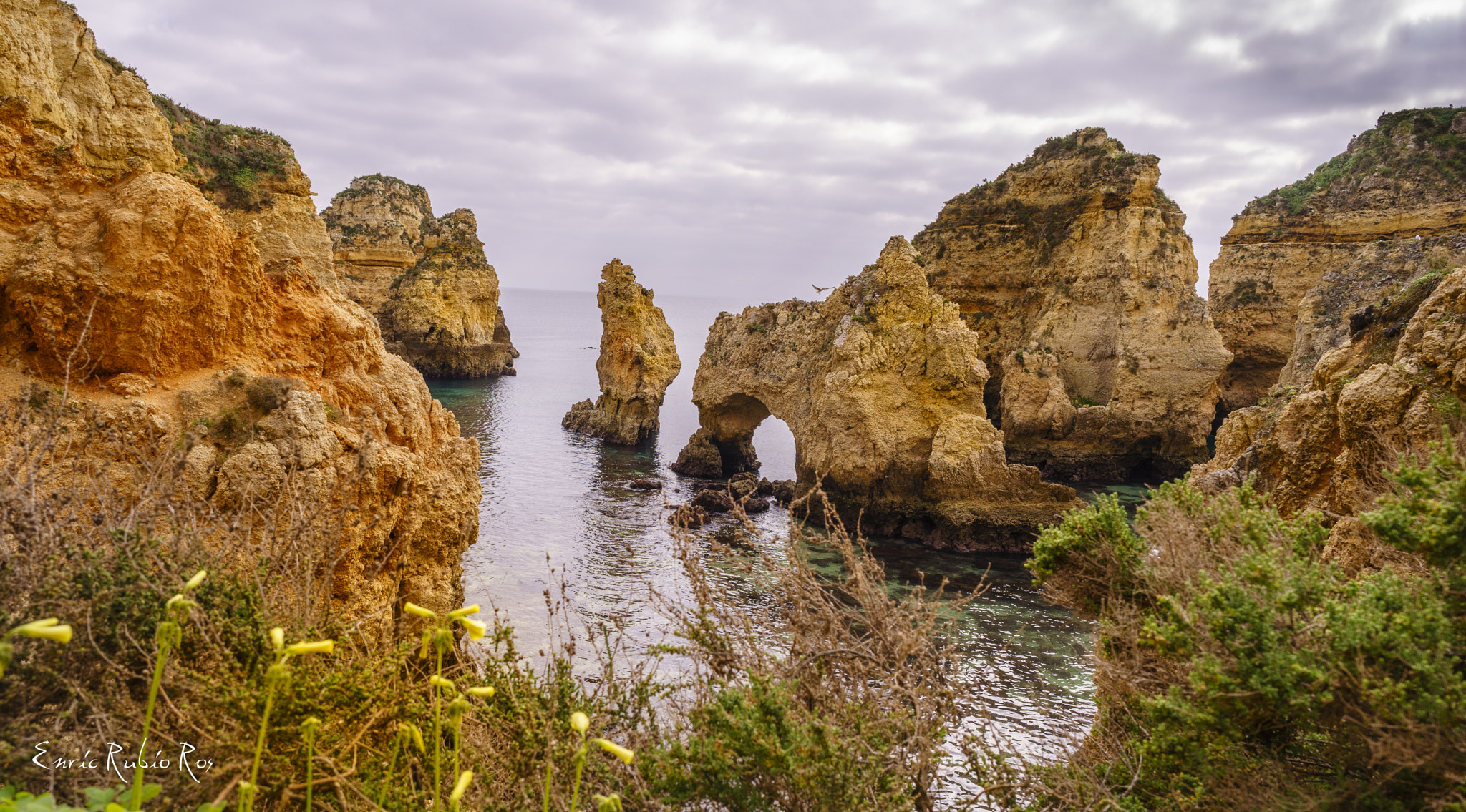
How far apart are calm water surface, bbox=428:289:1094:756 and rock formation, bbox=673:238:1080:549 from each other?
1.23 meters

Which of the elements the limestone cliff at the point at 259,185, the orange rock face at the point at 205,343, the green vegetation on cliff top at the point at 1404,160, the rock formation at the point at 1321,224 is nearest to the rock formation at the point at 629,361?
the limestone cliff at the point at 259,185

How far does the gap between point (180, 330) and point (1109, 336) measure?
35.3 meters

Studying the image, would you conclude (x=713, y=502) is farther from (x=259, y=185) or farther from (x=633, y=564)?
(x=259, y=185)

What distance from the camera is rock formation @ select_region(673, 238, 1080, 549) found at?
23219 millimetres

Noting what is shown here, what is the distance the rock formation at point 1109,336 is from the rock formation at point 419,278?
135ft

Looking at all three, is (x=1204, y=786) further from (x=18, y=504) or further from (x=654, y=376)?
(x=654, y=376)

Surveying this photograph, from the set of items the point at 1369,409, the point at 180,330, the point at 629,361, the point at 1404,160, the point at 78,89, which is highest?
the point at 1404,160

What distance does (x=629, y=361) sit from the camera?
40.5 metres

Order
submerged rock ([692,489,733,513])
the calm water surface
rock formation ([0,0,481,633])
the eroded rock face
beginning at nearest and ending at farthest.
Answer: rock formation ([0,0,481,633])
the eroded rock face
the calm water surface
submerged rock ([692,489,733,513])

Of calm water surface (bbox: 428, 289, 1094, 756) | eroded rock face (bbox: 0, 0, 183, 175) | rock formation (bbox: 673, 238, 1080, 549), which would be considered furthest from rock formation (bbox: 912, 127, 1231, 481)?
eroded rock face (bbox: 0, 0, 183, 175)

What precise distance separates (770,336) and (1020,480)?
38.8 ft

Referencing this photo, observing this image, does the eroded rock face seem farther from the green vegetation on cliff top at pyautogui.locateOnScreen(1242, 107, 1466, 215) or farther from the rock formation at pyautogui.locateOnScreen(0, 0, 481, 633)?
the green vegetation on cliff top at pyautogui.locateOnScreen(1242, 107, 1466, 215)

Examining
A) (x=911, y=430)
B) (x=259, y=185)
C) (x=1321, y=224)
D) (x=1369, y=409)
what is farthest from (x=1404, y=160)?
(x=259, y=185)

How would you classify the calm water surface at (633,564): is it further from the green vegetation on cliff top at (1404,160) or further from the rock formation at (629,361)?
the green vegetation on cliff top at (1404,160)
